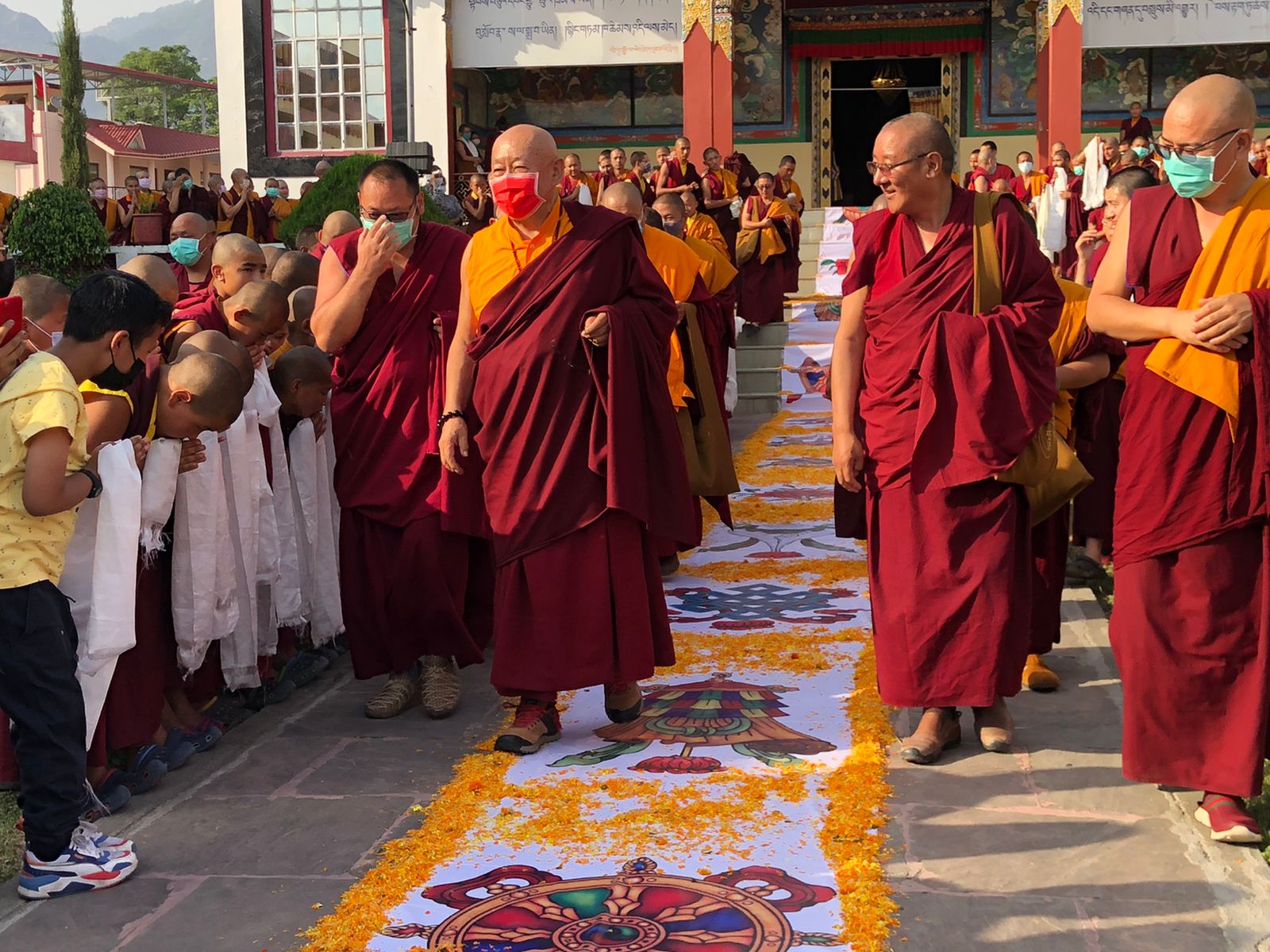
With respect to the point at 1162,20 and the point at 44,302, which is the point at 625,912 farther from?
the point at 1162,20

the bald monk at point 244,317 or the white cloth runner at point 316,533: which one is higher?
the bald monk at point 244,317

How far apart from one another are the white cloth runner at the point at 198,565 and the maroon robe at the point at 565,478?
78cm

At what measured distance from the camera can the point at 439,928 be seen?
10.1 feet

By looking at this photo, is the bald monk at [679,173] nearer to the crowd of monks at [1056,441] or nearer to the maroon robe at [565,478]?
the crowd of monks at [1056,441]

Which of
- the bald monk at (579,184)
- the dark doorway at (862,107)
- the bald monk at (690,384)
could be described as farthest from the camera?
the dark doorway at (862,107)

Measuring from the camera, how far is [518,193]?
4.24 meters

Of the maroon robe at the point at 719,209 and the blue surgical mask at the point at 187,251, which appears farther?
the maroon robe at the point at 719,209

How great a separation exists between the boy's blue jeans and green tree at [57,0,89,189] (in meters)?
19.5

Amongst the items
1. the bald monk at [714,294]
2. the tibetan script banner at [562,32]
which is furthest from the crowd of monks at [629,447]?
the tibetan script banner at [562,32]

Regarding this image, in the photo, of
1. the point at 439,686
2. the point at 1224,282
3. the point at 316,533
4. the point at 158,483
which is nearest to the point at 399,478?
the point at 316,533

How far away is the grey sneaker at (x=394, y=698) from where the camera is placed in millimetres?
4633

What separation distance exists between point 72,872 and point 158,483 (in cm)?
106

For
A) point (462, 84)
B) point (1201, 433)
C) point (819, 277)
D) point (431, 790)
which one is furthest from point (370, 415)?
point (462, 84)

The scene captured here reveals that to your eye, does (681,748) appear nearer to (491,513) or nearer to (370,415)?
(491,513)
